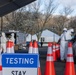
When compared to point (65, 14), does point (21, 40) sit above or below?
below

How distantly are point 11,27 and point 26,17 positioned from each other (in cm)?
407

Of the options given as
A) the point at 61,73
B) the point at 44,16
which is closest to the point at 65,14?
the point at 44,16

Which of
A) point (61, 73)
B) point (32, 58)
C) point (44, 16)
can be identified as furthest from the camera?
point (44, 16)

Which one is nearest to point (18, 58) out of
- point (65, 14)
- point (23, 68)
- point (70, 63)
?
point (23, 68)

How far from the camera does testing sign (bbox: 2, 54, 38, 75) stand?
18.1 feet

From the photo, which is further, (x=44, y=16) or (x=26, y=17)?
(x=44, y=16)

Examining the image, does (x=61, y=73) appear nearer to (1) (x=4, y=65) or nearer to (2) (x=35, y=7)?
(1) (x=4, y=65)

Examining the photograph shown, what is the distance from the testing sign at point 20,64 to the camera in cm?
552

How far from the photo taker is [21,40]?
5762cm

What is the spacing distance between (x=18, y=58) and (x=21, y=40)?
52.2 metres

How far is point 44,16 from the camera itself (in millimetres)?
86188

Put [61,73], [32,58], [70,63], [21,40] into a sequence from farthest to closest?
1. [21,40]
2. [61,73]
3. [70,63]
4. [32,58]

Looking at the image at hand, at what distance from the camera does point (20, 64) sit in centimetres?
556

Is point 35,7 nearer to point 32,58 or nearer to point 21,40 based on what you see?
point 21,40
